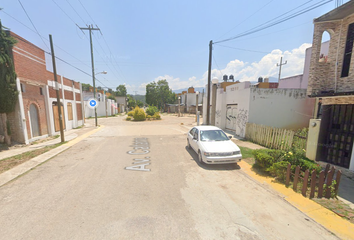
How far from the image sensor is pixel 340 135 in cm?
639

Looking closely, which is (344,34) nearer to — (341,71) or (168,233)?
(341,71)

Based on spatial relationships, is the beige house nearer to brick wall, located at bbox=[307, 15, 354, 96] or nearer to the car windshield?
brick wall, located at bbox=[307, 15, 354, 96]

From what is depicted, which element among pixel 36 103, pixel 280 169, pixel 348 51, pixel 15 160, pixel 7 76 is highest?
pixel 348 51

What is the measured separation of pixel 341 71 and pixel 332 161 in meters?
3.97

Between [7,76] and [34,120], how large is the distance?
3.63m

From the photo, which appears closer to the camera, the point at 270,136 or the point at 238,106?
the point at 270,136

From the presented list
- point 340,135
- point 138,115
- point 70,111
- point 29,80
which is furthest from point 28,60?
point 340,135

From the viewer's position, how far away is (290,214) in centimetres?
343

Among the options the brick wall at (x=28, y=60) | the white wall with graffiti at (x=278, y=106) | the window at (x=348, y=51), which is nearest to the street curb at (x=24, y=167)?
the brick wall at (x=28, y=60)

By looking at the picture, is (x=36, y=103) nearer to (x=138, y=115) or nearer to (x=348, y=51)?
(x=138, y=115)

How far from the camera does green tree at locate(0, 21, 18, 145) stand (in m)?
8.11

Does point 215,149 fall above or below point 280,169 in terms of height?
above

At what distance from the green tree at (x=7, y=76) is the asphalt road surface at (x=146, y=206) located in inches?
221

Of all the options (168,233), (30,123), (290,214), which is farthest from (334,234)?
(30,123)
